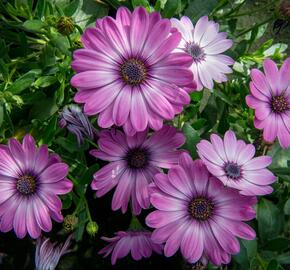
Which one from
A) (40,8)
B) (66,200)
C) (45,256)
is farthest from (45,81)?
(45,256)

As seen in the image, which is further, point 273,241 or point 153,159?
point 273,241

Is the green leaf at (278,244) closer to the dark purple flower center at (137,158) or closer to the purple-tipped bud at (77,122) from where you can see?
the dark purple flower center at (137,158)

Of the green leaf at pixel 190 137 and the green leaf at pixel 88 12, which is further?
the green leaf at pixel 88 12

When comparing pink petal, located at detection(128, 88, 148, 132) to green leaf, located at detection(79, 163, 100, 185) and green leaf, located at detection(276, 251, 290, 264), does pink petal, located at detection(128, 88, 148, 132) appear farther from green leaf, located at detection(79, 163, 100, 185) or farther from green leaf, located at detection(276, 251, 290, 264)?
green leaf, located at detection(276, 251, 290, 264)

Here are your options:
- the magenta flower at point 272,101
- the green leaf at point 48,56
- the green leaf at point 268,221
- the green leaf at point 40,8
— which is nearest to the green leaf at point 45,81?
the green leaf at point 48,56

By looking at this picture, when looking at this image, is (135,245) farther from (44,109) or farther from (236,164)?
(44,109)

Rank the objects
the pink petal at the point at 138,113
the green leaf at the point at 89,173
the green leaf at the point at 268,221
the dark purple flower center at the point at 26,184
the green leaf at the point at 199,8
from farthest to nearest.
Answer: the green leaf at the point at 199,8 < the green leaf at the point at 268,221 < the green leaf at the point at 89,173 < the dark purple flower center at the point at 26,184 < the pink petal at the point at 138,113

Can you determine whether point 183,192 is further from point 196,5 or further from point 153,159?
point 196,5

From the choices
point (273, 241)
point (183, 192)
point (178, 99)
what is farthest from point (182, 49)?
point (273, 241)
